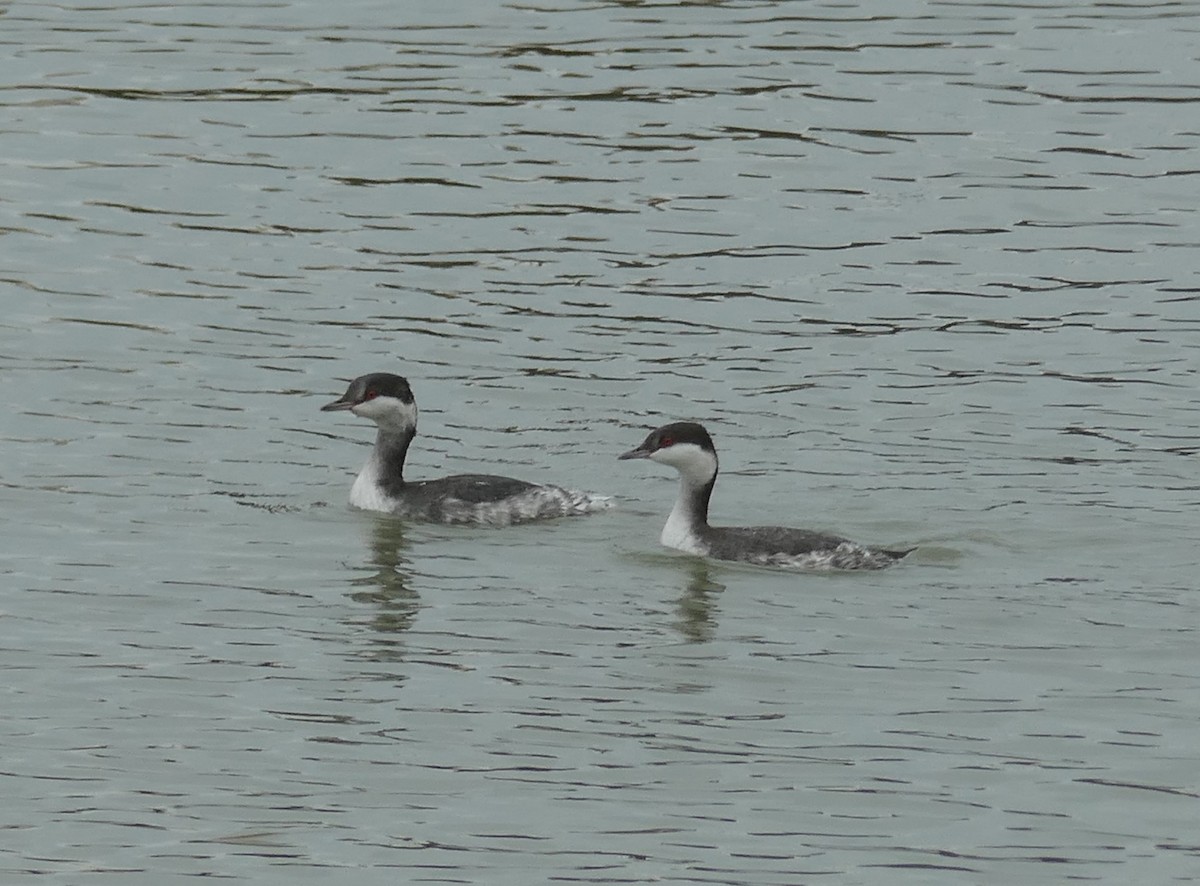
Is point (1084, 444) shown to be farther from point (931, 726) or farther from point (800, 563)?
point (931, 726)

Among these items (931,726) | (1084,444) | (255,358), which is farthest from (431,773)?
(255,358)

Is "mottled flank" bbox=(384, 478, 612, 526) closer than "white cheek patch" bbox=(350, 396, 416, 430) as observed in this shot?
Yes

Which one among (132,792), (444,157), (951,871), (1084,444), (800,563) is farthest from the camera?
(444,157)

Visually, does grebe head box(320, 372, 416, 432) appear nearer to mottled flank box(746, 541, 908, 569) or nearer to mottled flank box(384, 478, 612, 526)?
mottled flank box(384, 478, 612, 526)

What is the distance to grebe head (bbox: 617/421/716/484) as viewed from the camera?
18047 mm

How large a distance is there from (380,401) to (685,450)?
2.42 metres

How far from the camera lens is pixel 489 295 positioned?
23.9 meters

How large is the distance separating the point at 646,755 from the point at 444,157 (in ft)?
49.6

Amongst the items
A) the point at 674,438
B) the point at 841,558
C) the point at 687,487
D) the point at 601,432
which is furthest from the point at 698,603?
the point at 601,432

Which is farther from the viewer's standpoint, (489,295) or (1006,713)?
(489,295)

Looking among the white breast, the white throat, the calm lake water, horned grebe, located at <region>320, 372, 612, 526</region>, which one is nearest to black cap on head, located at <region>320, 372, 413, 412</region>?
horned grebe, located at <region>320, 372, 612, 526</region>

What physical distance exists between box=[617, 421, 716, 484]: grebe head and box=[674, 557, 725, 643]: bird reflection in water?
610 mm

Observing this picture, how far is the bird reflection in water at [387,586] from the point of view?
15977 millimetres

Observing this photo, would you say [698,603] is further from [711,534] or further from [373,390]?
[373,390]
